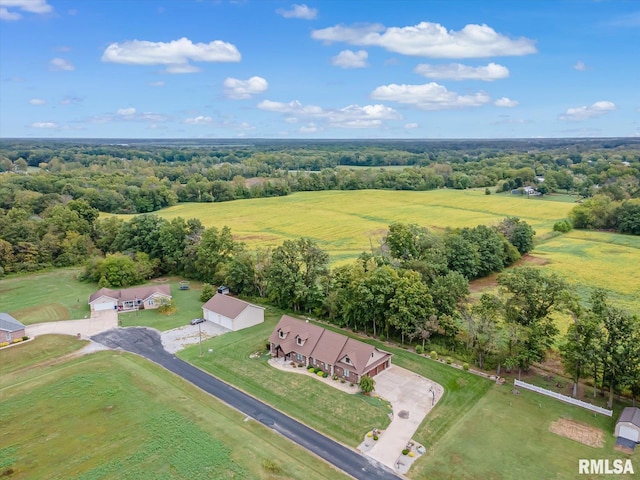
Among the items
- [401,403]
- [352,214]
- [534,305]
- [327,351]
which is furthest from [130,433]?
[352,214]

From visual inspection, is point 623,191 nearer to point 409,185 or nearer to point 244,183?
point 409,185

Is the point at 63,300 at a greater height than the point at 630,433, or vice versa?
the point at 630,433

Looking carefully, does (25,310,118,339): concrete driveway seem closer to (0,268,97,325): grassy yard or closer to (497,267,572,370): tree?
(0,268,97,325): grassy yard

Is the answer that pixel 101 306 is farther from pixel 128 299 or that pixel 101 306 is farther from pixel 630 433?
pixel 630 433

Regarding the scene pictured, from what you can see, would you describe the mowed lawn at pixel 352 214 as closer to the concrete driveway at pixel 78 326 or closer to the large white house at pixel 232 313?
the large white house at pixel 232 313

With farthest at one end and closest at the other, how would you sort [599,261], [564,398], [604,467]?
1. [599,261]
2. [564,398]
3. [604,467]

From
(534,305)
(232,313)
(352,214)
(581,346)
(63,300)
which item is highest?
(534,305)
